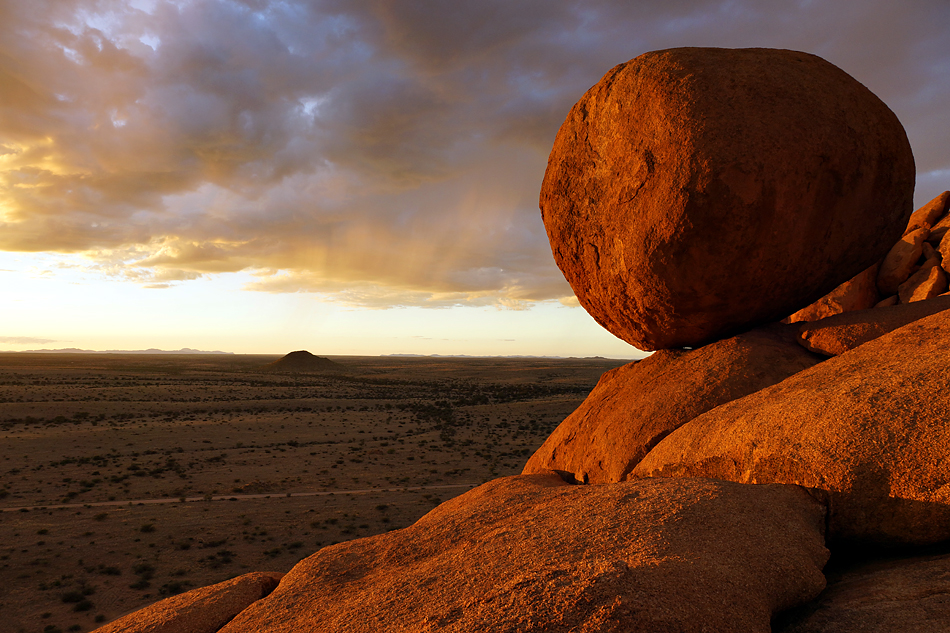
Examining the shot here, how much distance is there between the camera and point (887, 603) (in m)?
3.72

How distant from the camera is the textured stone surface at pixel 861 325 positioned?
7.31m

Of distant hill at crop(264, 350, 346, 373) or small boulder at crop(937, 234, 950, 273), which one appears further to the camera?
distant hill at crop(264, 350, 346, 373)

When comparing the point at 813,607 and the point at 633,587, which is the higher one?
the point at 633,587

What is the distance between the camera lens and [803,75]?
7.51 metres

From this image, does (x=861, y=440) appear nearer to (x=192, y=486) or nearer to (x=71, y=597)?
(x=71, y=597)

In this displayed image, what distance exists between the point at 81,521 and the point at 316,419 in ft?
75.5

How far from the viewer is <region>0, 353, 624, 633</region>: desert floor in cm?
1186

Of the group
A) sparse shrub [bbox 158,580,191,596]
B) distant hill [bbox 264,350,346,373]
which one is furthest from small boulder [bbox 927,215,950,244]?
distant hill [bbox 264,350,346,373]

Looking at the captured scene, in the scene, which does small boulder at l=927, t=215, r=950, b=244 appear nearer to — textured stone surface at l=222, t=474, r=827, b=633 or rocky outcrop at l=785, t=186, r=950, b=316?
rocky outcrop at l=785, t=186, r=950, b=316

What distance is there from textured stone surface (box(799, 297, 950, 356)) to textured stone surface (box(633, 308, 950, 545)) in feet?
2.74

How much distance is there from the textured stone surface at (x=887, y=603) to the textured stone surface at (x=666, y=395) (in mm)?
3138

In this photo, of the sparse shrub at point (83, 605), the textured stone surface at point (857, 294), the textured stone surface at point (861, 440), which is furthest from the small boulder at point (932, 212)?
the sparse shrub at point (83, 605)

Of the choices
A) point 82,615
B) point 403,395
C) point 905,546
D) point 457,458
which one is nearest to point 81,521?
point 82,615

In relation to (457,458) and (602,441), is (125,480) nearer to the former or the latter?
(457,458)
